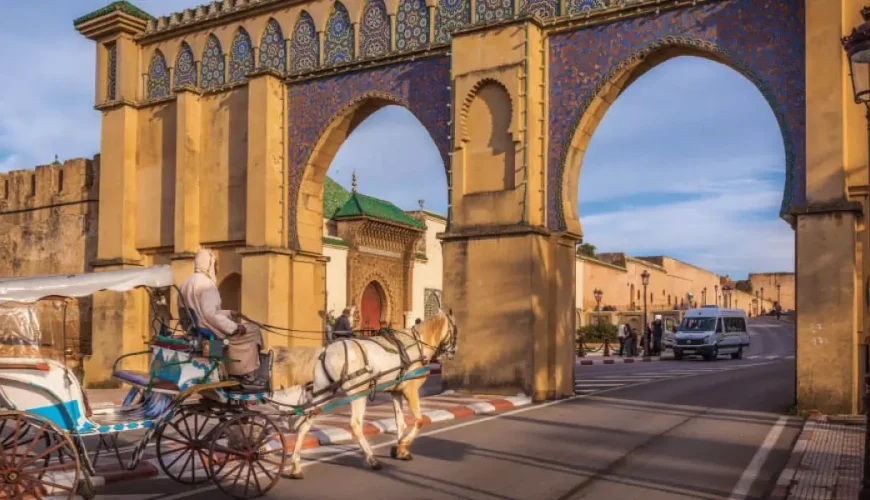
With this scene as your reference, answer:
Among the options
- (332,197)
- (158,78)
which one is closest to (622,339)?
(332,197)

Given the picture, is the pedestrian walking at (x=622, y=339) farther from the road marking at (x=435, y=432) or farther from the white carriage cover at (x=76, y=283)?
the white carriage cover at (x=76, y=283)

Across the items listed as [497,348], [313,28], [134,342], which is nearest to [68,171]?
[134,342]

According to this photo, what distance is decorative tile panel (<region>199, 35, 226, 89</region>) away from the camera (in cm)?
1841

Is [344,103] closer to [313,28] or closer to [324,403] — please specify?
[313,28]

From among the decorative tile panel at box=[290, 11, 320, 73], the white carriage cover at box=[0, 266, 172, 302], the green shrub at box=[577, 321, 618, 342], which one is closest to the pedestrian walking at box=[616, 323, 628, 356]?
the green shrub at box=[577, 321, 618, 342]

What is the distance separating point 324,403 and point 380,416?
4060 millimetres

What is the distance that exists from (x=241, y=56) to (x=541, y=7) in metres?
6.80

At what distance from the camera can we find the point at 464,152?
15086 mm

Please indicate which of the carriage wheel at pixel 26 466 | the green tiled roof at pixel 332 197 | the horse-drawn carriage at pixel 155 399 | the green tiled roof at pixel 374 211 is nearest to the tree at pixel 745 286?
the green tiled roof at pixel 374 211

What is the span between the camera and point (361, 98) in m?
16.6

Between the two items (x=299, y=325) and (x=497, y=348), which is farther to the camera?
(x=299, y=325)

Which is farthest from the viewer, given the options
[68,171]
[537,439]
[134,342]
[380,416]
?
[68,171]

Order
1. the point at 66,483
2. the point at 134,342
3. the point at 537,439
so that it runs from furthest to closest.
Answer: the point at 134,342 → the point at 537,439 → the point at 66,483

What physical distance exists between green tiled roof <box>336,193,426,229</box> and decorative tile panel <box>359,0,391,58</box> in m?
10.6
